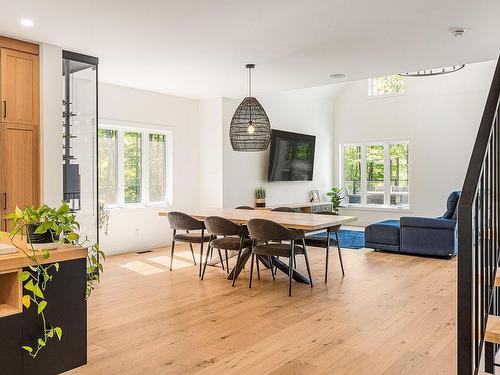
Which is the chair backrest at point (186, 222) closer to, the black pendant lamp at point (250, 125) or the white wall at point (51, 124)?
the black pendant lamp at point (250, 125)

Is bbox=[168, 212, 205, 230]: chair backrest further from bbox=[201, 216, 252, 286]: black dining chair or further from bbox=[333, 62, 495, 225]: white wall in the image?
bbox=[333, 62, 495, 225]: white wall

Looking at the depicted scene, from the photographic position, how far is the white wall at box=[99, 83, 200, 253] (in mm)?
6527

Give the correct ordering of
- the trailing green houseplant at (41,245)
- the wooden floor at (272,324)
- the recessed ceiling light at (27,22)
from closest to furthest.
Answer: the trailing green houseplant at (41,245) < the wooden floor at (272,324) < the recessed ceiling light at (27,22)

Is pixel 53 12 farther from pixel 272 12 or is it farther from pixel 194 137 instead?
pixel 194 137

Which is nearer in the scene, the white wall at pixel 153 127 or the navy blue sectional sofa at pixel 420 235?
the navy blue sectional sofa at pixel 420 235

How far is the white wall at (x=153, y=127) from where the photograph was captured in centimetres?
653

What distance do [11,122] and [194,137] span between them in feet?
12.5

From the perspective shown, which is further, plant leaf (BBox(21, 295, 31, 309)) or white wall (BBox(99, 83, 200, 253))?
white wall (BBox(99, 83, 200, 253))

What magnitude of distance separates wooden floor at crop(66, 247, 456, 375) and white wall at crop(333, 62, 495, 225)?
432 cm

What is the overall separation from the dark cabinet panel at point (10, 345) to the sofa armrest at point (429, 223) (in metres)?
5.56

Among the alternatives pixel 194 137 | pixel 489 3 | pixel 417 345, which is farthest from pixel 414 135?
pixel 417 345

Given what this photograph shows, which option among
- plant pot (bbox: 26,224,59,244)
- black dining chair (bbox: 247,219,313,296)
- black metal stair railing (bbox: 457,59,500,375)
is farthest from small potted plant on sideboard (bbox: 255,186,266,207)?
black metal stair railing (bbox: 457,59,500,375)

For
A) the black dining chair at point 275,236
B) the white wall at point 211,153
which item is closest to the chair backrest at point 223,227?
the black dining chair at point 275,236

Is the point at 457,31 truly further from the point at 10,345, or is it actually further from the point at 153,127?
the point at 153,127
